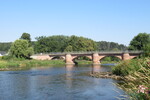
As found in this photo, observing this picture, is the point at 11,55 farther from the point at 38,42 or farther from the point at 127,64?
the point at 127,64

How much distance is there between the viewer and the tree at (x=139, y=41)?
92938 millimetres

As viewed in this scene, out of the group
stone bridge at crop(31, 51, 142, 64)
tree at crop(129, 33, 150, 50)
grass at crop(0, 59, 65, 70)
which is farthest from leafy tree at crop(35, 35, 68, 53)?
tree at crop(129, 33, 150, 50)

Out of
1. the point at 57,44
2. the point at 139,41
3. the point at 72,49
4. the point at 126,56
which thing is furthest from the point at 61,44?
the point at 126,56

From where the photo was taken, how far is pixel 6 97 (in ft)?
79.3

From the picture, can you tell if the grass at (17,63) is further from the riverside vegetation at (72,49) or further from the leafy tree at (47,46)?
the leafy tree at (47,46)

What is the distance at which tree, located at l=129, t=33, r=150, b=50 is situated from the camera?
305 ft

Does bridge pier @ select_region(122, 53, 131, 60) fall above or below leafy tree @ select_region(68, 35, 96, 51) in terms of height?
below

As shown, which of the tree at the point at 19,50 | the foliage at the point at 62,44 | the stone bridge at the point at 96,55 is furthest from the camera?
the foliage at the point at 62,44

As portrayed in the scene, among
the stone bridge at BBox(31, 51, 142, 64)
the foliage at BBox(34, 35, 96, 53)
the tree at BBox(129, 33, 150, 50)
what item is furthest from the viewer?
the foliage at BBox(34, 35, 96, 53)

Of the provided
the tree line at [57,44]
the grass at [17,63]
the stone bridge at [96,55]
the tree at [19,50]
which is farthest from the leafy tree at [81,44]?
the tree at [19,50]

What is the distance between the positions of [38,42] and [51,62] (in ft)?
159

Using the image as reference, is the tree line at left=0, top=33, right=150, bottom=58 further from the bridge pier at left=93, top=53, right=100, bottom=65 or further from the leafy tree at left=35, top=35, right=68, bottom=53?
the bridge pier at left=93, top=53, right=100, bottom=65

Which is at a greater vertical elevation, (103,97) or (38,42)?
(38,42)

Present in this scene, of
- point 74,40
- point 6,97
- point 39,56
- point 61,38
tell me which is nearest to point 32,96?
point 6,97
